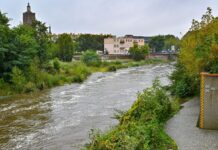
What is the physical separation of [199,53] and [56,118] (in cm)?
843

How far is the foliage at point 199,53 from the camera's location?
1490 cm

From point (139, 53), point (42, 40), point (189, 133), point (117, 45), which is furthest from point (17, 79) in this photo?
point (117, 45)

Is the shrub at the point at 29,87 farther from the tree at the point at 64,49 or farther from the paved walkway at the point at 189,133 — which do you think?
the tree at the point at 64,49

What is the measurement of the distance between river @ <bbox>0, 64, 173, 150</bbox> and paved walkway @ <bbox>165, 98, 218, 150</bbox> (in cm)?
342

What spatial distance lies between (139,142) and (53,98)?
63.2 feet

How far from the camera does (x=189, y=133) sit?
1156 cm

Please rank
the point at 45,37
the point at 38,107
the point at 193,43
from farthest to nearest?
the point at 45,37
the point at 38,107
the point at 193,43

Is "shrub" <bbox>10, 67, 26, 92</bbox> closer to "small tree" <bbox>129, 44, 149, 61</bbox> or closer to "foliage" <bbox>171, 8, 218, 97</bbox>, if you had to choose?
"foliage" <bbox>171, 8, 218, 97</bbox>

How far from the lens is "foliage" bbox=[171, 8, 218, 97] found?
48.9ft

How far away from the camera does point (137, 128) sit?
1020 centimetres

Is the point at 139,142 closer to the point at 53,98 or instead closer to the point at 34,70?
the point at 53,98

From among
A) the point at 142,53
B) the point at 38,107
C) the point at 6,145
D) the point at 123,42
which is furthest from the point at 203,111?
the point at 123,42

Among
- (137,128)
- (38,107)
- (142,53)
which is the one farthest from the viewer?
(142,53)

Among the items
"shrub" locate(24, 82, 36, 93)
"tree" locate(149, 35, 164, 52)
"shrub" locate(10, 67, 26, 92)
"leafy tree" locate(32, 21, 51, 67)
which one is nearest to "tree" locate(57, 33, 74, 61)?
"leafy tree" locate(32, 21, 51, 67)
